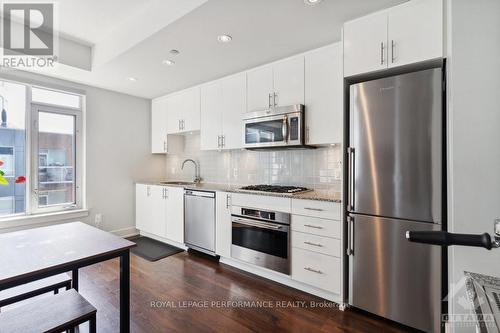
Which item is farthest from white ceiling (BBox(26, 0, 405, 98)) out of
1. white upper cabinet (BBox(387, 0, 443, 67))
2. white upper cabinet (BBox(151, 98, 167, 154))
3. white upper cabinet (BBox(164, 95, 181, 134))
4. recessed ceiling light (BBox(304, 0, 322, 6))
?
white upper cabinet (BBox(151, 98, 167, 154))

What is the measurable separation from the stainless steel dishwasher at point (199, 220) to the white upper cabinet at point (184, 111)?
1097mm

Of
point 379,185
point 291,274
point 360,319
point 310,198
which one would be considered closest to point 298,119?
point 310,198

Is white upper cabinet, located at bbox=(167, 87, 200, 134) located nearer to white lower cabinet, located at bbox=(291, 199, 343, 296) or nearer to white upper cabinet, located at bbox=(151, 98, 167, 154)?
white upper cabinet, located at bbox=(151, 98, 167, 154)

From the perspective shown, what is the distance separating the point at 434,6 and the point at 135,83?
3551mm

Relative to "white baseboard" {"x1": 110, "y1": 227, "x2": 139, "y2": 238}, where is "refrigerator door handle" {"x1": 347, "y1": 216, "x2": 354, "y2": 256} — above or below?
above

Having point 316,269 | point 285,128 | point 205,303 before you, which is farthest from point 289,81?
point 205,303

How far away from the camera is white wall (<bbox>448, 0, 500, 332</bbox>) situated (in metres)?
1.35

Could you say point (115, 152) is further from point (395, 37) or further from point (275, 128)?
point (395, 37)

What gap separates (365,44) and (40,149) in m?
4.12

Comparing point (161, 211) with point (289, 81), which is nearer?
point (289, 81)

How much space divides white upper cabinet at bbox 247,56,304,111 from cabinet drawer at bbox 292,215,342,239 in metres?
1.25

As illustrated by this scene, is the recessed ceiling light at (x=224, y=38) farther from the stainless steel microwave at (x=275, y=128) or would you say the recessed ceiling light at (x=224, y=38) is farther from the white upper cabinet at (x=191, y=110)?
the white upper cabinet at (x=191, y=110)

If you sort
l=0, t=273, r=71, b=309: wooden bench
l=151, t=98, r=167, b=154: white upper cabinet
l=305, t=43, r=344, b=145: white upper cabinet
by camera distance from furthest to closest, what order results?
1. l=151, t=98, r=167, b=154: white upper cabinet
2. l=305, t=43, r=344, b=145: white upper cabinet
3. l=0, t=273, r=71, b=309: wooden bench

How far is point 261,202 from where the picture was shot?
8.51ft
